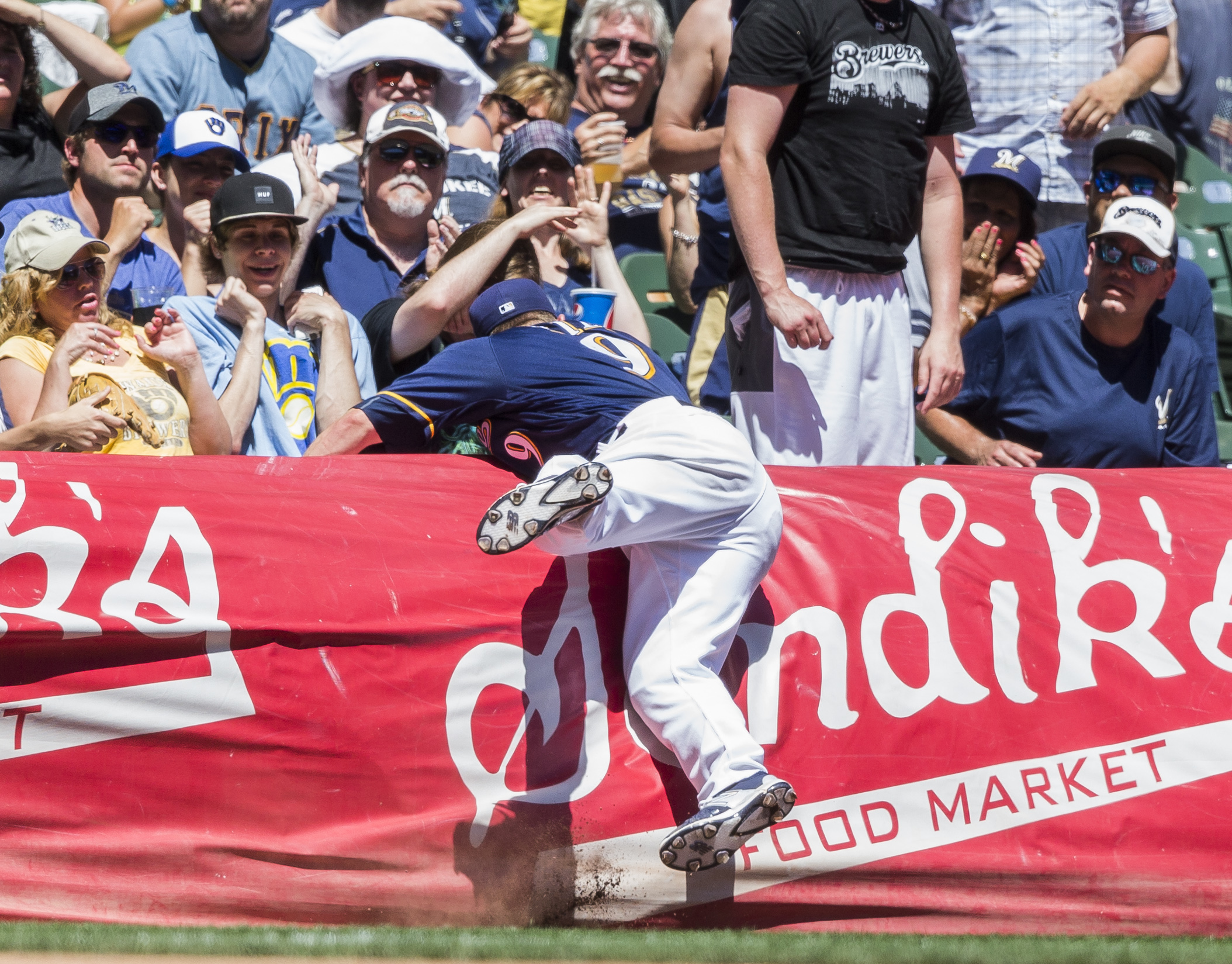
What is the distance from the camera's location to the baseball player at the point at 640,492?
12.0 feet

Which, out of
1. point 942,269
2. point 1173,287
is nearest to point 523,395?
point 942,269

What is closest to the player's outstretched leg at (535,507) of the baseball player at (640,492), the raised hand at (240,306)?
the baseball player at (640,492)

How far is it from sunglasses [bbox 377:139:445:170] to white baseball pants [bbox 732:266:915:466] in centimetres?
163

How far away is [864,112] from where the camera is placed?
16.4 ft

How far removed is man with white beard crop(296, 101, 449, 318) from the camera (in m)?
5.87

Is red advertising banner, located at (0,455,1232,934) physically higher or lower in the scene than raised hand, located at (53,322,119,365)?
lower

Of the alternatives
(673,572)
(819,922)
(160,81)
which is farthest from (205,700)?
(160,81)

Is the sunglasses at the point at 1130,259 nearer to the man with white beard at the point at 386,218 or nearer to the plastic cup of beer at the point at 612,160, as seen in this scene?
the plastic cup of beer at the point at 612,160

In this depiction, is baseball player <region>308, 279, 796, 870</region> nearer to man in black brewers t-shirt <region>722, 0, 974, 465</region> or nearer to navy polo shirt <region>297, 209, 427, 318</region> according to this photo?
man in black brewers t-shirt <region>722, 0, 974, 465</region>

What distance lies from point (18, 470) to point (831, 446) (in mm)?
2553

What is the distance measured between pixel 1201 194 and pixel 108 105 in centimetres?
608

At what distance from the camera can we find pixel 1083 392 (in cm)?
574

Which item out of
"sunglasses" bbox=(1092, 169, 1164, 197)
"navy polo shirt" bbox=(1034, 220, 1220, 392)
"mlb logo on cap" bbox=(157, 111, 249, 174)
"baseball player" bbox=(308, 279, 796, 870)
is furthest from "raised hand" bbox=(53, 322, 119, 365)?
"sunglasses" bbox=(1092, 169, 1164, 197)

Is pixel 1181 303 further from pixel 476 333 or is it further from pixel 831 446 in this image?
pixel 476 333
